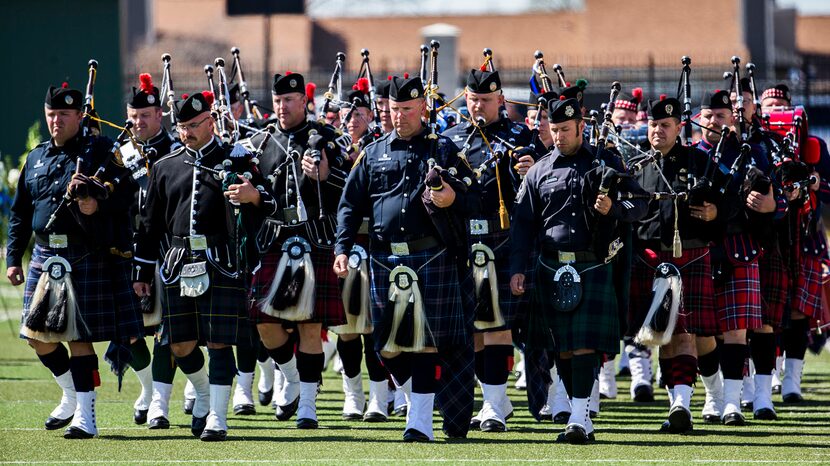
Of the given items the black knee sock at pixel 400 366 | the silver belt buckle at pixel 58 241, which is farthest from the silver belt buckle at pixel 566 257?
the silver belt buckle at pixel 58 241

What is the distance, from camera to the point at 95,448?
7285mm

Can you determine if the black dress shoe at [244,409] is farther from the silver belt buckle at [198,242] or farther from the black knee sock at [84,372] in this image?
the silver belt buckle at [198,242]

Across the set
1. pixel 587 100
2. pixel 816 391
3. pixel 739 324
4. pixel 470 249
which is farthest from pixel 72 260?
pixel 587 100

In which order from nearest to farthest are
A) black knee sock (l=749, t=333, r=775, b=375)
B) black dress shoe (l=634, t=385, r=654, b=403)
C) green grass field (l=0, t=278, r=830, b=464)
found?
green grass field (l=0, t=278, r=830, b=464)
black knee sock (l=749, t=333, r=775, b=375)
black dress shoe (l=634, t=385, r=654, b=403)

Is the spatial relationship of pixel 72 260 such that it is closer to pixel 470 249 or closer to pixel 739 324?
pixel 470 249

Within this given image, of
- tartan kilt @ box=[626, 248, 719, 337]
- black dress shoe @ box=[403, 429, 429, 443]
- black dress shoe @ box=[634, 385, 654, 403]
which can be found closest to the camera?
black dress shoe @ box=[403, 429, 429, 443]

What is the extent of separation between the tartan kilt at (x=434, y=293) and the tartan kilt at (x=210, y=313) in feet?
2.27

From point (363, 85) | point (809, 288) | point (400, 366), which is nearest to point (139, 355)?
point (400, 366)

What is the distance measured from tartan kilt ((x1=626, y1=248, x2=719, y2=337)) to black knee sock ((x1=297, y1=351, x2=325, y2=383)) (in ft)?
5.60

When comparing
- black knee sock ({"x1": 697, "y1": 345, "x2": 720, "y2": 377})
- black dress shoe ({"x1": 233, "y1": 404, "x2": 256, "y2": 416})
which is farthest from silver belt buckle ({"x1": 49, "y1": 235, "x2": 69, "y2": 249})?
black knee sock ({"x1": 697, "y1": 345, "x2": 720, "y2": 377})

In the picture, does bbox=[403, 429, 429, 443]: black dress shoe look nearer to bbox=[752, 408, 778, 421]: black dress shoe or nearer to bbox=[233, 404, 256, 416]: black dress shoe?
bbox=[233, 404, 256, 416]: black dress shoe

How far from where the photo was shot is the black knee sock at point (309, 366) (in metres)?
8.23

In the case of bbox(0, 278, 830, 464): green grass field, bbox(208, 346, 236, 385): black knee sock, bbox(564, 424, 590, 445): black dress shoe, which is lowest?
bbox(0, 278, 830, 464): green grass field

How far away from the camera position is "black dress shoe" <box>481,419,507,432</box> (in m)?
7.88
